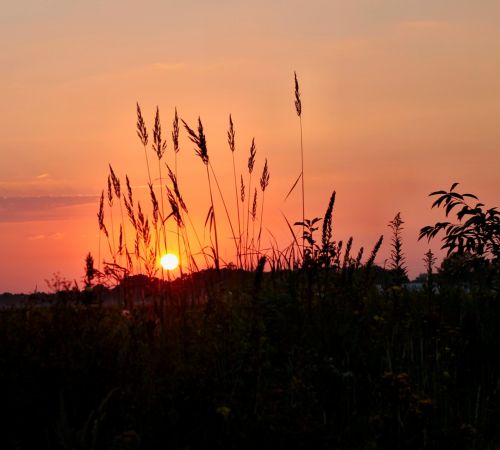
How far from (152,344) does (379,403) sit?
1.72 meters

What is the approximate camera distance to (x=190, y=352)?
529 centimetres

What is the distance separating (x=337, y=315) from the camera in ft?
20.7

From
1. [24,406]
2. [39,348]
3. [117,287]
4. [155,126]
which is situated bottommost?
[24,406]

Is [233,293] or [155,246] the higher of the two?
[155,246]

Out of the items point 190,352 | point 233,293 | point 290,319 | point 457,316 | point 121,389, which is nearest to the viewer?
point 121,389

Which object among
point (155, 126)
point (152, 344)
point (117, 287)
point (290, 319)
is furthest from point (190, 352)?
point (155, 126)

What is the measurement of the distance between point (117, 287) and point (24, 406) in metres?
3.65

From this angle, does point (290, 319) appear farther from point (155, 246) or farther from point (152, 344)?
point (155, 246)

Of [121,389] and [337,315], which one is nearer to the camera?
[121,389]

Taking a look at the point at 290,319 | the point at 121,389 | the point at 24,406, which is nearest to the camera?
the point at 24,406

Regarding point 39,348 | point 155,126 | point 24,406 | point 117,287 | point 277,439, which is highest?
point 155,126

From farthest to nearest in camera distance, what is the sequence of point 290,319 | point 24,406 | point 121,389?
point 290,319, point 121,389, point 24,406

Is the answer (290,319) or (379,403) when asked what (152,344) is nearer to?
(290,319)

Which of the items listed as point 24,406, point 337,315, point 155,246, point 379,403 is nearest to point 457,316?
point 337,315
